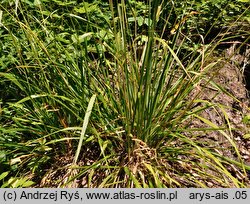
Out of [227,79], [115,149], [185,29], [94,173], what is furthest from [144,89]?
[185,29]

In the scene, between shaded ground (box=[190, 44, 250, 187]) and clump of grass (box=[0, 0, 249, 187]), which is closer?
clump of grass (box=[0, 0, 249, 187])

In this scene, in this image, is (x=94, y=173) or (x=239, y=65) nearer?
(x=94, y=173)

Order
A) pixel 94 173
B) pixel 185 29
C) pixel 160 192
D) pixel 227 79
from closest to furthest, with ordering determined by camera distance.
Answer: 1. pixel 160 192
2. pixel 94 173
3. pixel 227 79
4. pixel 185 29

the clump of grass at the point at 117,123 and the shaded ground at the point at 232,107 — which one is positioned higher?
the clump of grass at the point at 117,123

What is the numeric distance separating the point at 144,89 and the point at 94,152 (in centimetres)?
55

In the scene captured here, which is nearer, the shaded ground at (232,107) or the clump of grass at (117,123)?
the clump of grass at (117,123)

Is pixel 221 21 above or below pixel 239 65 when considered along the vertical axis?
above

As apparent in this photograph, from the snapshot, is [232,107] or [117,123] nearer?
[117,123]

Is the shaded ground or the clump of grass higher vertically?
the clump of grass

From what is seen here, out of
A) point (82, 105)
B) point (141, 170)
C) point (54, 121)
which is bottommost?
point (141, 170)

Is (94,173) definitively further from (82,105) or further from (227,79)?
(227,79)

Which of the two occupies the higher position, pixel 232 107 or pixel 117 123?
pixel 117 123

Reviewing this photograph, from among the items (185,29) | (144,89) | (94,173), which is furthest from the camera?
(185,29)

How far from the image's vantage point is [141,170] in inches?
82.9
